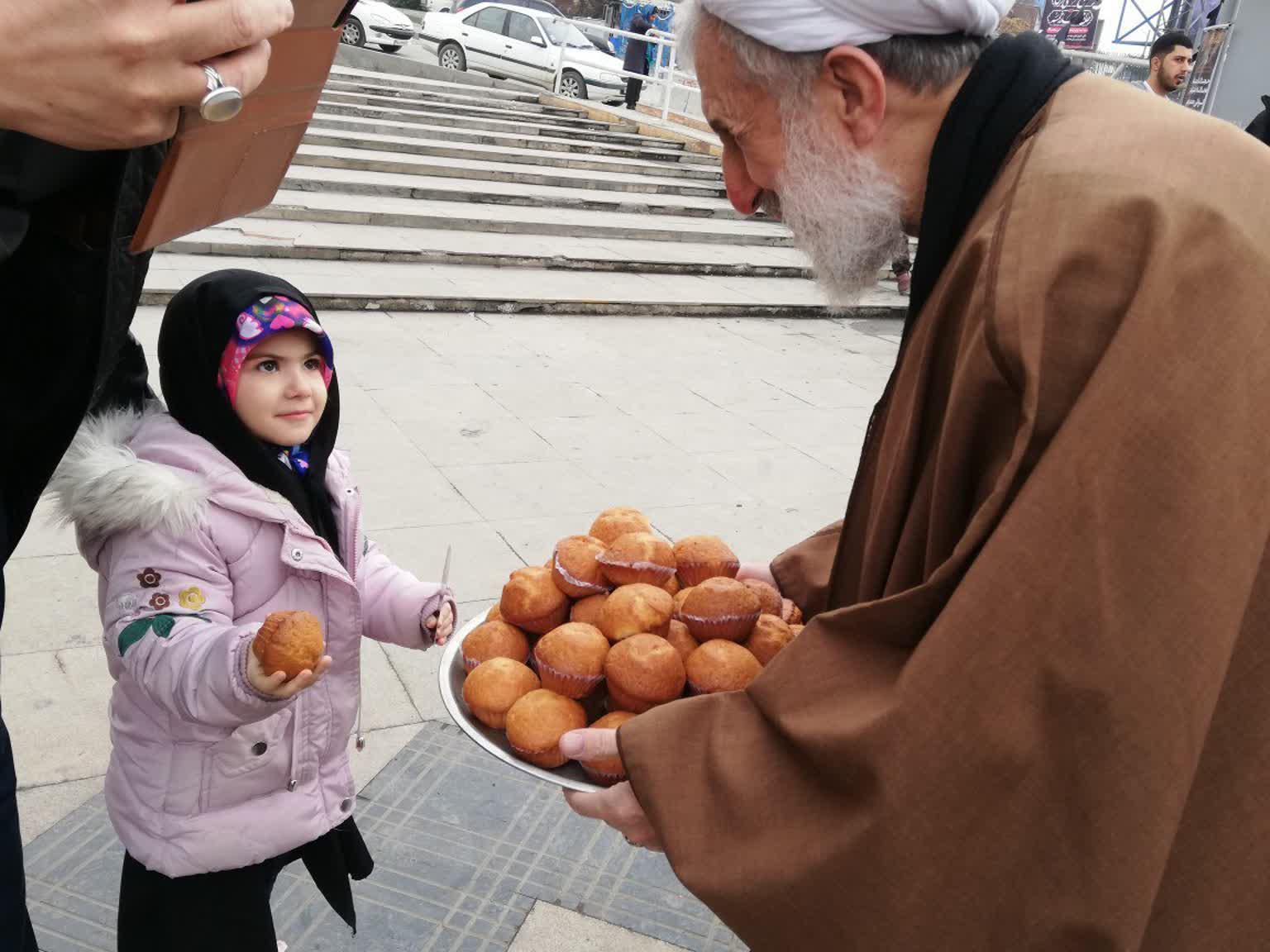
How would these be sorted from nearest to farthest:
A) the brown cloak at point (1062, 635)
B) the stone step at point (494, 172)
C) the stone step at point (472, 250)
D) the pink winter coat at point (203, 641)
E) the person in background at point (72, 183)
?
the person in background at point (72, 183) < the brown cloak at point (1062, 635) < the pink winter coat at point (203, 641) < the stone step at point (472, 250) < the stone step at point (494, 172)

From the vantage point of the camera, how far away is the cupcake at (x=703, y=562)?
2238mm

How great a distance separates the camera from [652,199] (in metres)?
14.2

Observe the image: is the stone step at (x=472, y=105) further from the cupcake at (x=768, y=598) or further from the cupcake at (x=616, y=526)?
the cupcake at (x=768, y=598)

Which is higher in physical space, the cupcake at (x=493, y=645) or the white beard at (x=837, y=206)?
the white beard at (x=837, y=206)

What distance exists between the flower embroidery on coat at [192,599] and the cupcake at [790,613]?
1.08 metres

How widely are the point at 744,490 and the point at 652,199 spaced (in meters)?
9.12

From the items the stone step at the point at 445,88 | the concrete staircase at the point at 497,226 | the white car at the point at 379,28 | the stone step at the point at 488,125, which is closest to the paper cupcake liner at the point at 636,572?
the concrete staircase at the point at 497,226

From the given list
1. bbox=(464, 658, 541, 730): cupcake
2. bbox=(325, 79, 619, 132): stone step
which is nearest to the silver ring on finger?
bbox=(464, 658, 541, 730): cupcake

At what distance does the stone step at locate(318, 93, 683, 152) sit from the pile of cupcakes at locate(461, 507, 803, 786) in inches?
565

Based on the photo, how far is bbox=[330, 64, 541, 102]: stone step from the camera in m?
18.9

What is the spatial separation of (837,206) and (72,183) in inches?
42.6

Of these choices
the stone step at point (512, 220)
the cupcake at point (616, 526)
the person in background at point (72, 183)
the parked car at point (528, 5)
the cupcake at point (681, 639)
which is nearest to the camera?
the person in background at point (72, 183)

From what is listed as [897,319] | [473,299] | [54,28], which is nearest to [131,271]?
[54,28]

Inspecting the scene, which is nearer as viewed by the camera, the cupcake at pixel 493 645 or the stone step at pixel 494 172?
the cupcake at pixel 493 645
